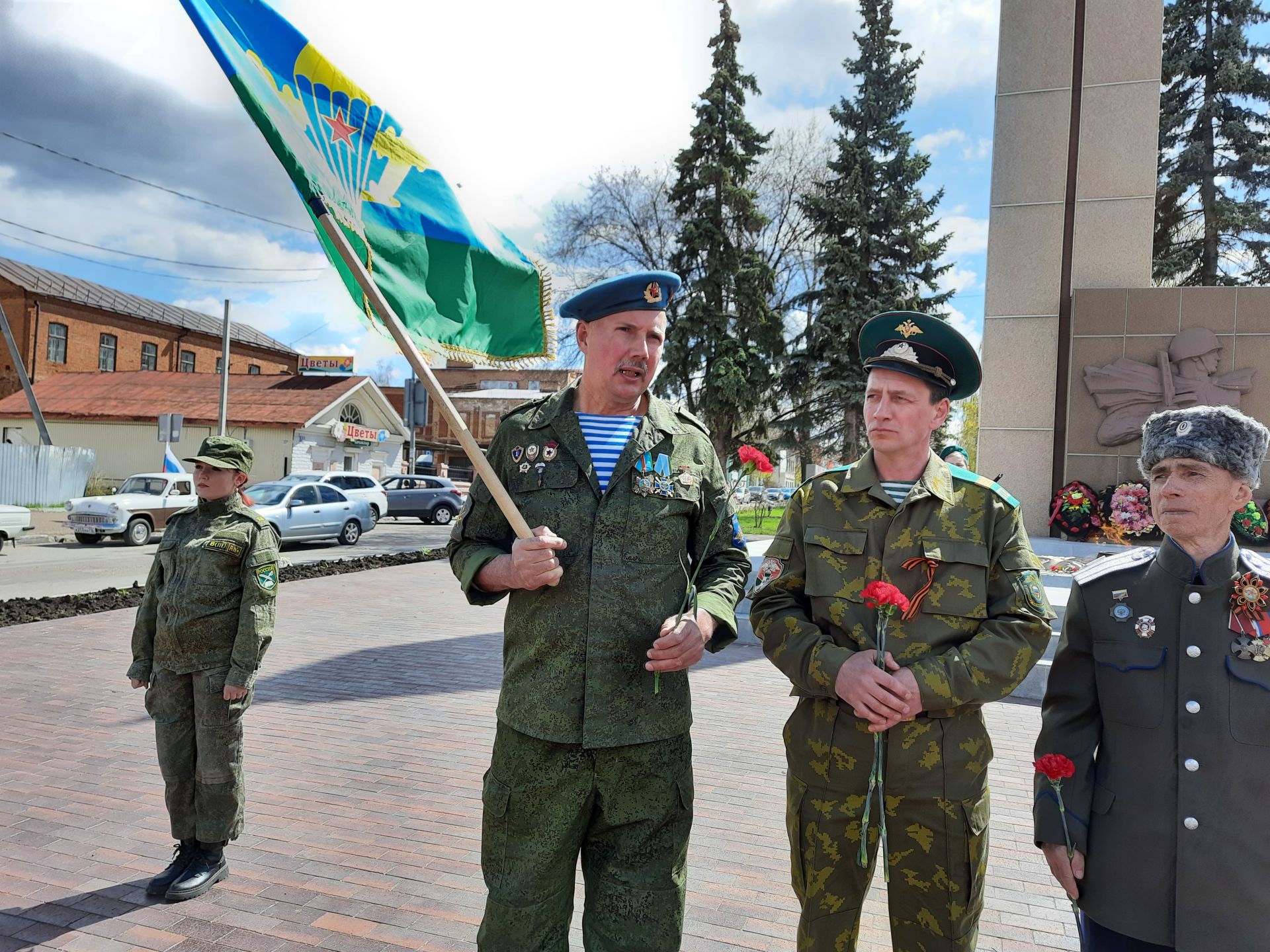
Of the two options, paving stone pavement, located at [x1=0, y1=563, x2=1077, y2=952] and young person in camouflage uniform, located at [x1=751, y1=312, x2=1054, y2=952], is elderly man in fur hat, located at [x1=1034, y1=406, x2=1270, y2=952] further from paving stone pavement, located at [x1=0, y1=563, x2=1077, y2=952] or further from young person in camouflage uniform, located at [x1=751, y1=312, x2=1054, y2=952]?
paving stone pavement, located at [x1=0, y1=563, x2=1077, y2=952]

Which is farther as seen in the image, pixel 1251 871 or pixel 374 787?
pixel 374 787

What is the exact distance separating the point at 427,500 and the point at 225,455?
78.1 ft

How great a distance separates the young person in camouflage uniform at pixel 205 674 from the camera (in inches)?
133

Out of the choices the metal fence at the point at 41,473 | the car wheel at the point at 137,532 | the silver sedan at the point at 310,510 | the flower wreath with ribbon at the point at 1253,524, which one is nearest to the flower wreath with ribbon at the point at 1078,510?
the flower wreath with ribbon at the point at 1253,524

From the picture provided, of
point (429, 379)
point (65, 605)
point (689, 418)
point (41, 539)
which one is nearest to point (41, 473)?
point (41, 539)

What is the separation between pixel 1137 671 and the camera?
77.2 inches

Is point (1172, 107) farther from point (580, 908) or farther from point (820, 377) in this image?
point (580, 908)

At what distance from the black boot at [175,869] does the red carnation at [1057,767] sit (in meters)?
3.15

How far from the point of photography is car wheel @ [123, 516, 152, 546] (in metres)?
17.8

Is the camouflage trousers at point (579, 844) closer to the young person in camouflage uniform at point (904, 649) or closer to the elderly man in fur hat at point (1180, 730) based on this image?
the young person in camouflage uniform at point (904, 649)

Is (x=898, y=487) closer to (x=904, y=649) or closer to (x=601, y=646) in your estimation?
(x=904, y=649)

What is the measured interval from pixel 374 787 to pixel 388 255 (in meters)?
2.98

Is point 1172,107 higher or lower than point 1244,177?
higher

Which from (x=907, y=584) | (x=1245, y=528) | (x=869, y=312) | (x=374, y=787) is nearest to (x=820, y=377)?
(x=869, y=312)
